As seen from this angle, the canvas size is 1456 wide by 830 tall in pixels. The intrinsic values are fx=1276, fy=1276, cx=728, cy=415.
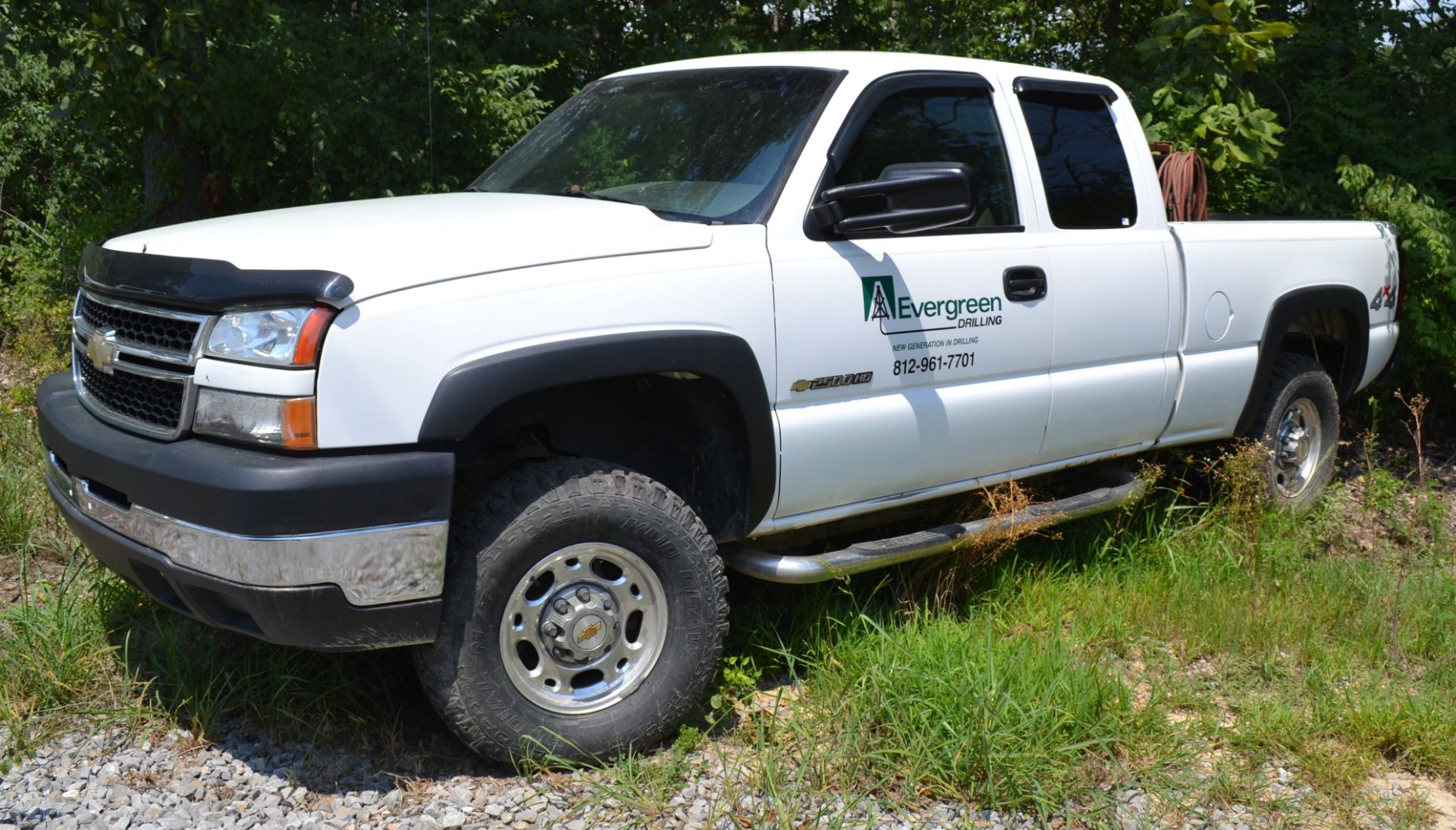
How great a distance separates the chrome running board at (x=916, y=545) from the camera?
3855 mm

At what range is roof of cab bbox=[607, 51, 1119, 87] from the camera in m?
4.17

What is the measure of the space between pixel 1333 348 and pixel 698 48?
15.8ft

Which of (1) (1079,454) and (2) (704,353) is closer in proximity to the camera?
(2) (704,353)

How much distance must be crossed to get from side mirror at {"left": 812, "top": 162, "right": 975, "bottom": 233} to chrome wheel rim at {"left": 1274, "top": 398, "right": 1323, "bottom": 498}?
111 inches

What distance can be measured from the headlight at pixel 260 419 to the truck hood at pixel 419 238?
0.30 metres

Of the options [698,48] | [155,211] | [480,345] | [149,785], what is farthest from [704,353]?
[698,48]

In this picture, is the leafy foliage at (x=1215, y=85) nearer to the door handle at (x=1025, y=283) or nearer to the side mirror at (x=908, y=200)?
the door handle at (x=1025, y=283)

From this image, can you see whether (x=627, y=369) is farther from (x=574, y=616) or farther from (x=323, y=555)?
(x=323, y=555)

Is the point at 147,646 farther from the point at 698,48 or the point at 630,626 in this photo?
the point at 698,48

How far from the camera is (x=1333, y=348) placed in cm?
620

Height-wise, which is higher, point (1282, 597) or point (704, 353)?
point (704, 353)

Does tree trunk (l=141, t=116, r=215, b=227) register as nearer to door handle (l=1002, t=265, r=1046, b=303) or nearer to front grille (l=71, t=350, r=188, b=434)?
front grille (l=71, t=350, r=188, b=434)

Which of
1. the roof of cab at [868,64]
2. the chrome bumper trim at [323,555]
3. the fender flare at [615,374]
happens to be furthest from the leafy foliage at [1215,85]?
the chrome bumper trim at [323,555]

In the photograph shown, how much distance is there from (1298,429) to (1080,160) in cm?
207
